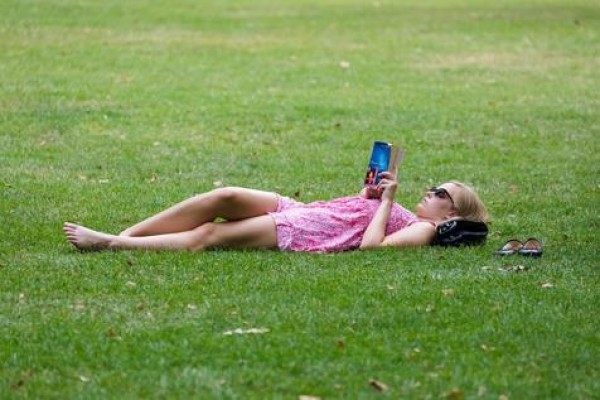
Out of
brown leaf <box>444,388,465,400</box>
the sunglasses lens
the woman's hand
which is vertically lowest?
brown leaf <box>444,388,465,400</box>

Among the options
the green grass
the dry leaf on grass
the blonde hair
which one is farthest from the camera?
the blonde hair

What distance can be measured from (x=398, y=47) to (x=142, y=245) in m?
13.3

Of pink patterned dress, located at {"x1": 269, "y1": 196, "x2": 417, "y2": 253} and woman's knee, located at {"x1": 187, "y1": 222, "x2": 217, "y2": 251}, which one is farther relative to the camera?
pink patterned dress, located at {"x1": 269, "y1": 196, "x2": 417, "y2": 253}

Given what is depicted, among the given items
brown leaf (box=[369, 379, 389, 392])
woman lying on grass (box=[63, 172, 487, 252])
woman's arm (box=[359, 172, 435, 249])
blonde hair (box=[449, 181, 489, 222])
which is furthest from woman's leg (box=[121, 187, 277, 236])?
brown leaf (box=[369, 379, 389, 392])

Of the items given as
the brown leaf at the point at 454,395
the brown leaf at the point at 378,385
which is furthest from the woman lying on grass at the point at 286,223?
the brown leaf at the point at 454,395

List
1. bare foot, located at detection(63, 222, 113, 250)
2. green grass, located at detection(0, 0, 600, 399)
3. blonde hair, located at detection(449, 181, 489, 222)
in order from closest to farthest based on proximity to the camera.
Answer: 1. green grass, located at detection(0, 0, 600, 399)
2. bare foot, located at detection(63, 222, 113, 250)
3. blonde hair, located at detection(449, 181, 489, 222)

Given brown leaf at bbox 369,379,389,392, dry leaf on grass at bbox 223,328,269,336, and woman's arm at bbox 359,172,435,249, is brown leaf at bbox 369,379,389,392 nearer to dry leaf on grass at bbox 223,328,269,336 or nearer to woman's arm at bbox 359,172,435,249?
dry leaf on grass at bbox 223,328,269,336

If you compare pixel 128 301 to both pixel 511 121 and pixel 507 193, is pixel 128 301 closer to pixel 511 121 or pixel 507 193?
pixel 507 193

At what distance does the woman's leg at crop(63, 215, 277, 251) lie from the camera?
841 centimetres

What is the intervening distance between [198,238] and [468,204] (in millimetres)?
1709

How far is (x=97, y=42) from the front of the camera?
2067 centimetres

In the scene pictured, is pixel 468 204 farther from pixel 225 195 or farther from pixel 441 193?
pixel 225 195

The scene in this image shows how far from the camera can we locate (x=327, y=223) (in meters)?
8.71

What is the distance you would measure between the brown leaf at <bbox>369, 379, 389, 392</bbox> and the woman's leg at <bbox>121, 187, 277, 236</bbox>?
2.67 m
